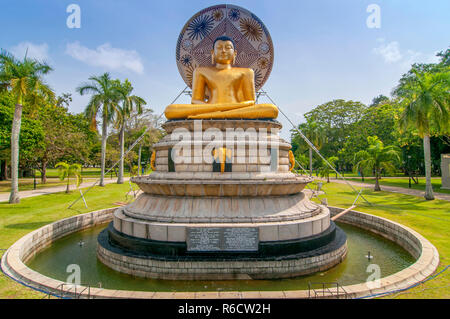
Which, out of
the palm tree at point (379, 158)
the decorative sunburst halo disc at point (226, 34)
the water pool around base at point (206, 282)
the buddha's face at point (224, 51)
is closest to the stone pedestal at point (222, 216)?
the water pool around base at point (206, 282)

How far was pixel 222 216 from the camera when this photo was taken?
869cm

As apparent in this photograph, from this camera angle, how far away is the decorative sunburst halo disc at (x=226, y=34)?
1455 centimetres

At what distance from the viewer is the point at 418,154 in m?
35.8

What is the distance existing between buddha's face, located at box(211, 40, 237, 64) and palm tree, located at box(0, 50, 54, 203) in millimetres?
13134

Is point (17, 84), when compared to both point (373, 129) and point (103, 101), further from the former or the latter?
point (373, 129)

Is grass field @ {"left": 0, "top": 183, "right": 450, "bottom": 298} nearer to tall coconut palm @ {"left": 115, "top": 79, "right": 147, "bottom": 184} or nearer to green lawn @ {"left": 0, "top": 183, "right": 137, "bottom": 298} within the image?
green lawn @ {"left": 0, "top": 183, "right": 137, "bottom": 298}

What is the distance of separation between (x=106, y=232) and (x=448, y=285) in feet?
35.8

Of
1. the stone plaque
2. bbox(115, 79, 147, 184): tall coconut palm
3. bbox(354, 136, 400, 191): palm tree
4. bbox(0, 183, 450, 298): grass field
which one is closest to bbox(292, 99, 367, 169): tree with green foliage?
bbox(354, 136, 400, 191): palm tree

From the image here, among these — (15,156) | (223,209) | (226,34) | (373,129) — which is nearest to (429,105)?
(226,34)

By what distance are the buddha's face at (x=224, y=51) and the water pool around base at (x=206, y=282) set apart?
10.3 metres

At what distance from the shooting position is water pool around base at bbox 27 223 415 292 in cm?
727
